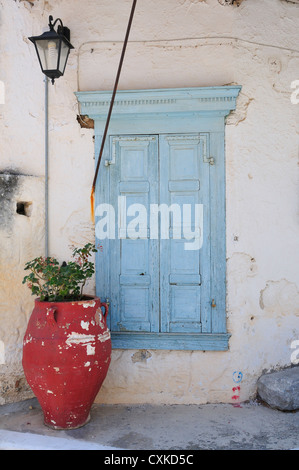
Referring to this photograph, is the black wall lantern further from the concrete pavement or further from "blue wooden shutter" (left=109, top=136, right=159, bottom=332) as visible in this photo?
the concrete pavement

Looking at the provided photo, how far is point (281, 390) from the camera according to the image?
3.77 m

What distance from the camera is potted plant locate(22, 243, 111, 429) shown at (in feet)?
11.1

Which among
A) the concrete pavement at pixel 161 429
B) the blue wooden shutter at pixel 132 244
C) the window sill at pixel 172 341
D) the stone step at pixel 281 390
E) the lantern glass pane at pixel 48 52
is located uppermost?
the lantern glass pane at pixel 48 52

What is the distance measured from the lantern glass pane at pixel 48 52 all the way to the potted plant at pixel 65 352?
165cm

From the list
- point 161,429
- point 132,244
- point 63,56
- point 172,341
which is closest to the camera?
point 161,429

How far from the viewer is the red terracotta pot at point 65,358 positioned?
11.1ft

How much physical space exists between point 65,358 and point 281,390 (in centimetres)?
179

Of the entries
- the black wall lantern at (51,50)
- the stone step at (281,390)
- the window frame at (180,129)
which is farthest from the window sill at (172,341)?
the black wall lantern at (51,50)

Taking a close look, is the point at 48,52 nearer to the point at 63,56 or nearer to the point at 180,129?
the point at 63,56

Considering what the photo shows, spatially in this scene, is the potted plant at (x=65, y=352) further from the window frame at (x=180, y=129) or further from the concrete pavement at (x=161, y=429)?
the window frame at (x=180, y=129)

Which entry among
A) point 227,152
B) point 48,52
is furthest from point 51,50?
point 227,152
